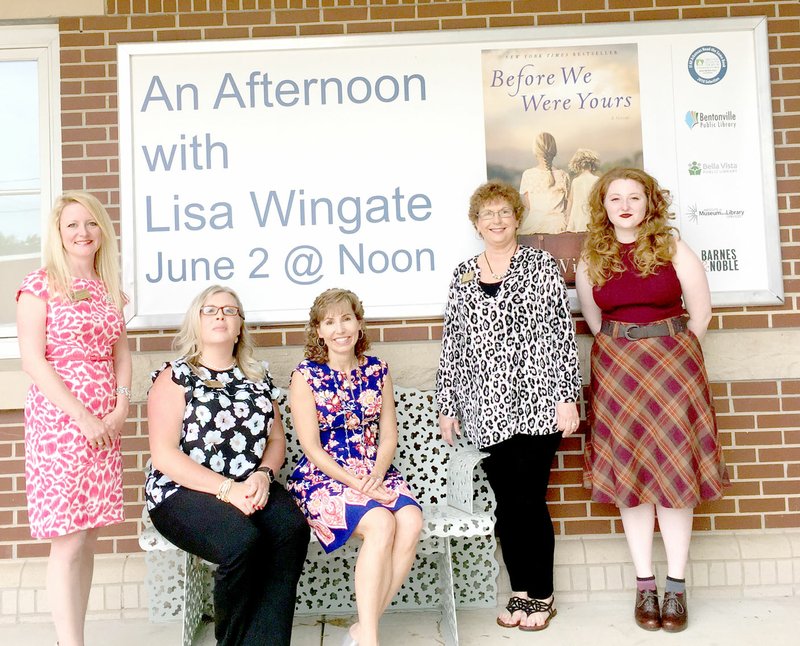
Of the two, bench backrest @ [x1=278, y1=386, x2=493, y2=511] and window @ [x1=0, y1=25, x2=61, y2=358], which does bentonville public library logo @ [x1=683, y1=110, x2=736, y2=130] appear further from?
window @ [x1=0, y1=25, x2=61, y2=358]

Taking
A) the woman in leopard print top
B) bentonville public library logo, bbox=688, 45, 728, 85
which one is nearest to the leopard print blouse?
the woman in leopard print top

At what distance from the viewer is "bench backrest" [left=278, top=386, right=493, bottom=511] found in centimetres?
349

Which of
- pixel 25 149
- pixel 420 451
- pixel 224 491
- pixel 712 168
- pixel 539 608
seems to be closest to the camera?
pixel 224 491

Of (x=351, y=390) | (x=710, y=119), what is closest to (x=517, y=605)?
(x=351, y=390)

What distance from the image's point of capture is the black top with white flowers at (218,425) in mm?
2914

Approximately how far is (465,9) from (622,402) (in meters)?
2.11

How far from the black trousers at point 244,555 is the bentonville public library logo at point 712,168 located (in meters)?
2.57

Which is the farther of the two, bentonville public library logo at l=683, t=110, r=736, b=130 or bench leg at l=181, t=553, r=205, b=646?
bentonville public library logo at l=683, t=110, r=736, b=130

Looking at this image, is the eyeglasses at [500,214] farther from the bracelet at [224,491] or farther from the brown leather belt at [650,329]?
the bracelet at [224,491]

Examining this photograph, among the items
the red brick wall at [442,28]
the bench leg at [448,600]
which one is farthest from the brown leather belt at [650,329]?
the bench leg at [448,600]

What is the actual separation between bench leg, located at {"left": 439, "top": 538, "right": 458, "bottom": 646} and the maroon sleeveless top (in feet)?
4.12

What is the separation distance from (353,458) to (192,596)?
0.95 meters

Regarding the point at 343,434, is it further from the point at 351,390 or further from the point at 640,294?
the point at 640,294

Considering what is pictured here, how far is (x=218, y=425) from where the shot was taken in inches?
116
